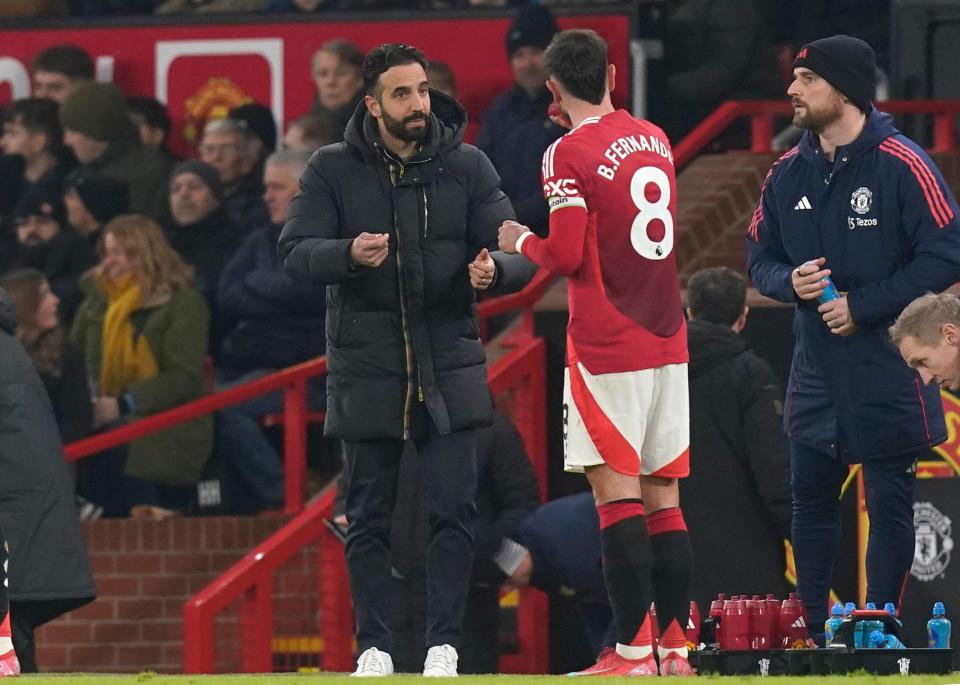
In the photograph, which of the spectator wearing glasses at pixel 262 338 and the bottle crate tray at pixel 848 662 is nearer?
the bottle crate tray at pixel 848 662

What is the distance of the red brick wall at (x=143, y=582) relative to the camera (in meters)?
11.9

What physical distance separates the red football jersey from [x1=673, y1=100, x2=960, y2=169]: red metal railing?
14.4ft

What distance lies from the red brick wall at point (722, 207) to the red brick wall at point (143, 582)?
2402mm

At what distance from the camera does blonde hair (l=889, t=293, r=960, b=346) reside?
7215 millimetres

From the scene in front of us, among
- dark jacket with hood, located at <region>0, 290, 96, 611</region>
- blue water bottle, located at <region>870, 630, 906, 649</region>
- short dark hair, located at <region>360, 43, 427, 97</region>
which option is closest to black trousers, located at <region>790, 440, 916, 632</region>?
blue water bottle, located at <region>870, 630, 906, 649</region>

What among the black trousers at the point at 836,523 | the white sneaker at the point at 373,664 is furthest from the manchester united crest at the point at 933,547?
the white sneaker at the point at 373,664

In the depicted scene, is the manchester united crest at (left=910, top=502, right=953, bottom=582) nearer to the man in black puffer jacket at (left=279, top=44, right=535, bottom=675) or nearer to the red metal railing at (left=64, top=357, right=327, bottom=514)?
the red metal railing at (left=64, top=357, right=327, bottom=514)

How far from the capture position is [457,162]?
798cm

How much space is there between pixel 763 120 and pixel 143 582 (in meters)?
3.79

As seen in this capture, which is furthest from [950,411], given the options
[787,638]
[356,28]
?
[356,28]

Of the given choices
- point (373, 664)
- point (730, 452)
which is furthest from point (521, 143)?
point (373, 664)

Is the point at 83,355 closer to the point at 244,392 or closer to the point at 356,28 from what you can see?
the point at 244,392

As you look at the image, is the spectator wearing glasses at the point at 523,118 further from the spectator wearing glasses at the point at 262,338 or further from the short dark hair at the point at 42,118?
the short dark hair at the point at 42,118

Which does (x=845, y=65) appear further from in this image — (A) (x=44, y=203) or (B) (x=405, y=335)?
(A) (x=44, y=203)
